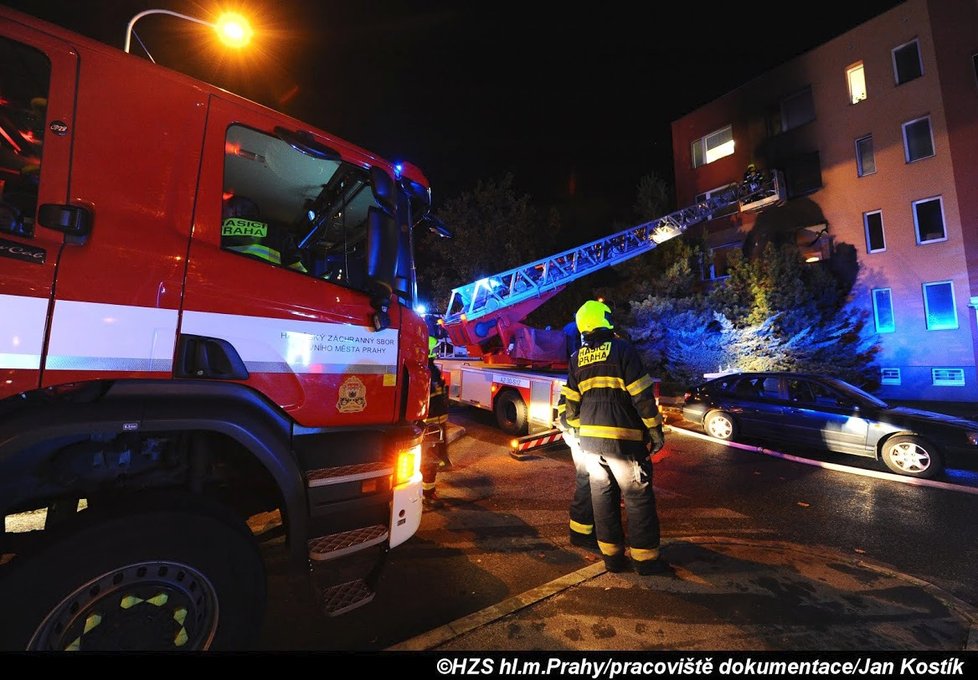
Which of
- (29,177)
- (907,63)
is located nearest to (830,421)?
(29,177)

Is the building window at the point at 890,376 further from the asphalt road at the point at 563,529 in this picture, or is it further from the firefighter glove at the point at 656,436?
the firefighter glove at the point at 656,436

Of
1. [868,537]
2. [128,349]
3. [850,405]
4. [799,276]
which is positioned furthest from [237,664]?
[799,276]

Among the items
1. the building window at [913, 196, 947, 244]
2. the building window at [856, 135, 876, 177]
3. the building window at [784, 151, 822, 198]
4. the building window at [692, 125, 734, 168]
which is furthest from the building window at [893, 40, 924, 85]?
the building window at [692, 125, 734, 168]

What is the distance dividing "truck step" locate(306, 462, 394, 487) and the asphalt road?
94 centimetres

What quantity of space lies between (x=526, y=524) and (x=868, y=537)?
3.11 meters

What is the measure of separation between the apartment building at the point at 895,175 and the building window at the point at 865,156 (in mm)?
36

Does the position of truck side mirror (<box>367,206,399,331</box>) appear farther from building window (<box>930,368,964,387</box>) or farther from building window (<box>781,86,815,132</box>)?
building window (<box>781,86,815,132</box>)

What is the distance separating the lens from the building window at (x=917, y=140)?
1331 cm

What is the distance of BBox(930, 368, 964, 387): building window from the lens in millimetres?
12373

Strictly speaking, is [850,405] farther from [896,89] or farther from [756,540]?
[896,89]

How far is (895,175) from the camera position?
13805mm

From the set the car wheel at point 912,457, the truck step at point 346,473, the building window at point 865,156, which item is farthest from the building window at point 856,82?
the truck step at point 346,473

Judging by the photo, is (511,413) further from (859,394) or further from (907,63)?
(907,63)

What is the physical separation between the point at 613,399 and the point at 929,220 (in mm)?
16220
